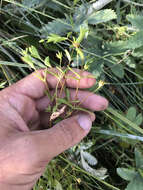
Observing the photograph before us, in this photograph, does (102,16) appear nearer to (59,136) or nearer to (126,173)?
(59,136)

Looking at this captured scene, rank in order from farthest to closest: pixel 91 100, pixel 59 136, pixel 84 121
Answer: pixel 91 100, pixel 84 121, pixel 59 136

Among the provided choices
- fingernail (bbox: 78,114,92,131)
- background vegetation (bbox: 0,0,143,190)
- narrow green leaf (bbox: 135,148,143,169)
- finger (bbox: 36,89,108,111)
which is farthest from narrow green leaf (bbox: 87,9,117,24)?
narrow green leaf (bbox: 135,148,143,169)

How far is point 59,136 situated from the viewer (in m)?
1.00

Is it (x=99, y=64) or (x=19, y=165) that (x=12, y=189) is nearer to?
(x=19, y=165)

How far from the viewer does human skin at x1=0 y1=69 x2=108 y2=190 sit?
94cm

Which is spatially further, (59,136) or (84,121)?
(84,121)

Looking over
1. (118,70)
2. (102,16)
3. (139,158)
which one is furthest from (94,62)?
(139,158)

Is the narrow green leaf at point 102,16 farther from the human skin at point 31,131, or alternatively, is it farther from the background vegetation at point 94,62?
the human skin at point 31,131

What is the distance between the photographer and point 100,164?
1.68 meters

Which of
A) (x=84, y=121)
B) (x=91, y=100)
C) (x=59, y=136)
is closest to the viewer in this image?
(x=59, y=136)

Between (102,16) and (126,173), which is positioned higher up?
(102,16)

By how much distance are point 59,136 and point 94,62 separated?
48cm

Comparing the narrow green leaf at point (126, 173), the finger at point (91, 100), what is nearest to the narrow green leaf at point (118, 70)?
the finger at point (91, 100)

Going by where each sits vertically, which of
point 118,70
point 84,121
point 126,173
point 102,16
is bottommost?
point 126,173
